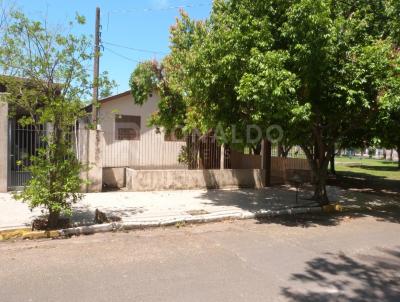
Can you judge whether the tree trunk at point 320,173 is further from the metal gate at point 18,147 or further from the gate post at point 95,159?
the metal gate at point 18,147

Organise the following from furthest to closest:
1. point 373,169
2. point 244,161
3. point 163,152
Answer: point 373,169, point 244,161, point 163,152

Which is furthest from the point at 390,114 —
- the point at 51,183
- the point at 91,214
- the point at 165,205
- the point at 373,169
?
the point at 373,169

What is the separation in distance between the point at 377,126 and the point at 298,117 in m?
3.28

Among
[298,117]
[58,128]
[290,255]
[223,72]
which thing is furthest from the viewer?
[223,72]

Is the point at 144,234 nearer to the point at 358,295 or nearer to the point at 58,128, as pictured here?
the point at 58,128

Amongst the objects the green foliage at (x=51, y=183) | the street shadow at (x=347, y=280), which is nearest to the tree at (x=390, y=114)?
the street shadow at (x=347, y=280)

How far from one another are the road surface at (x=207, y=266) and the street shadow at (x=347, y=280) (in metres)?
0.01

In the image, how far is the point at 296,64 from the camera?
8.22 meters

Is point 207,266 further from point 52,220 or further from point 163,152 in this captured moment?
point 163,152

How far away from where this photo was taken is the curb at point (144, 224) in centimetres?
688

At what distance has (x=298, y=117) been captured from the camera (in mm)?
7918

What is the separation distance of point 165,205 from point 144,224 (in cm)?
220

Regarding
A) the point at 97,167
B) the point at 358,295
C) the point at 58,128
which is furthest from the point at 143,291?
the point at 97,167

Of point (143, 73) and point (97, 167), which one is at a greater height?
point (143, 73)
